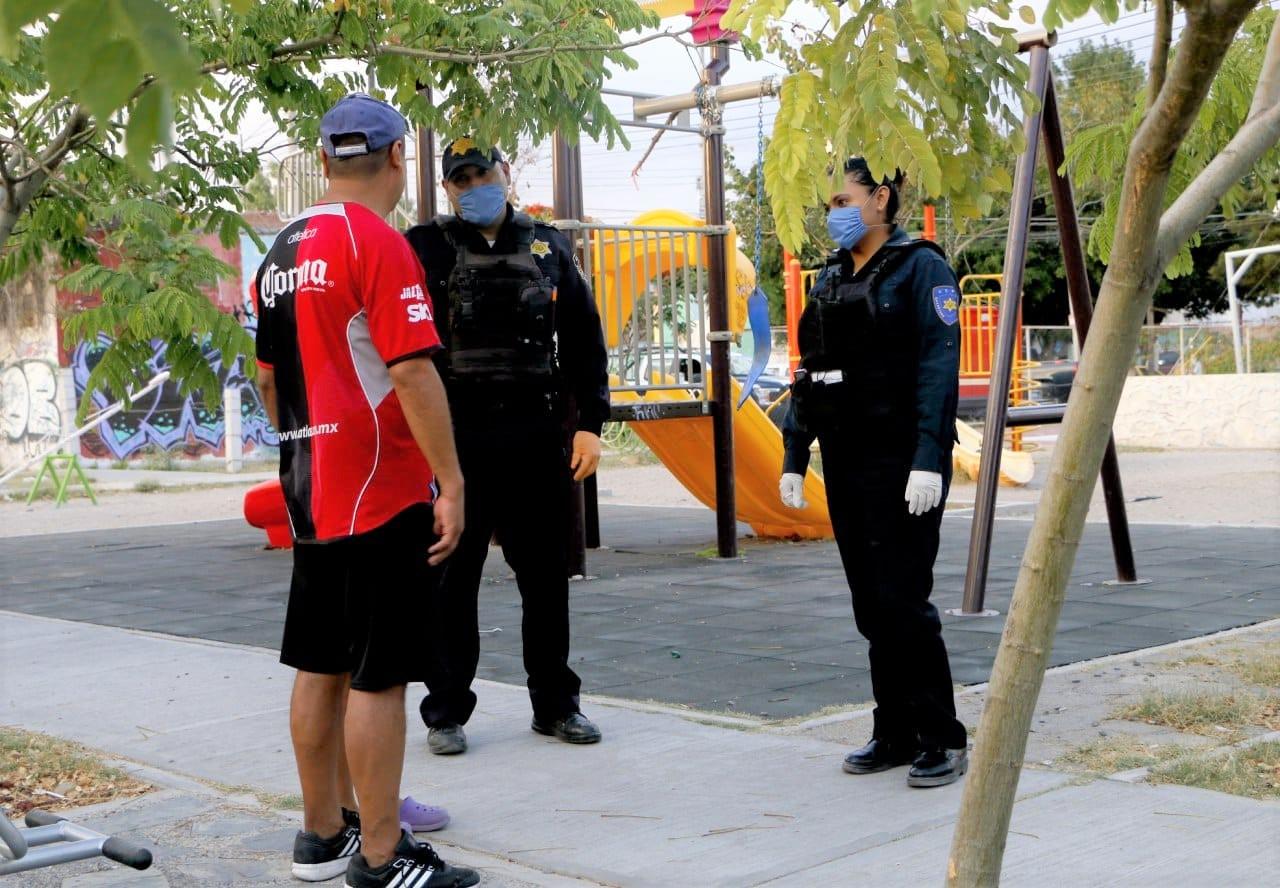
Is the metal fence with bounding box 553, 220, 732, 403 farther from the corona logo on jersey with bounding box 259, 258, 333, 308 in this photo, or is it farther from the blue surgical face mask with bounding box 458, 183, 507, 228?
the corona logo on jersey with bounding box 259, 258, 333, 308

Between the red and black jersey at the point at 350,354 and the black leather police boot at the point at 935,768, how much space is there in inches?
69.1

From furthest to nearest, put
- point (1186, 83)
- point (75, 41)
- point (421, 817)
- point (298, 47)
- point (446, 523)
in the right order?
1. point (298, 47)
2. point (421, 817)
3. point (446, 523)
4. point (1186, 83)
5. point (75, 41)

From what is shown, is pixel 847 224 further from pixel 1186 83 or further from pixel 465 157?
pixel 1186 83

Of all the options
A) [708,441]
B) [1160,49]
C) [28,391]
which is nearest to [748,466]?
[708,441]

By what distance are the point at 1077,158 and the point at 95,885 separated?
13.4 feet

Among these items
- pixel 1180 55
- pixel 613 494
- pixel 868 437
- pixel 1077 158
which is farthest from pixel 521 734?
pixel 613 494

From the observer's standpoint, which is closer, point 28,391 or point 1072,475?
point 1072,475

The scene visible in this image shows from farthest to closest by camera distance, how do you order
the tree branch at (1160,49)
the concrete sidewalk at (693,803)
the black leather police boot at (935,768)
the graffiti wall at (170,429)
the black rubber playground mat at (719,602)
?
the graffiti wall at (170,429) < the black rubber playground mat at (719,602) < the black leather police boot at (935,768) < the concrete sidewalk at (693,803) < the tree branch at (1160,49)

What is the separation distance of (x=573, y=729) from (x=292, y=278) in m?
2.07

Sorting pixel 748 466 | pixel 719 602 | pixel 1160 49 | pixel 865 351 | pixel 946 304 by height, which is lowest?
pixel 719 602

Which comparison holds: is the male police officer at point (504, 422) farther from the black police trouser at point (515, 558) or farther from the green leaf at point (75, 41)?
the green leaf at point (75, 41)

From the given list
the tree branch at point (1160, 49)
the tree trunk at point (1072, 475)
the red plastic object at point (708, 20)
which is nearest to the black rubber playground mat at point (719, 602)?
the red plastic object at point (708, 20)

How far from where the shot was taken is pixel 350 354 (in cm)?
362

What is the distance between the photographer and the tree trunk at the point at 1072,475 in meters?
2.35
